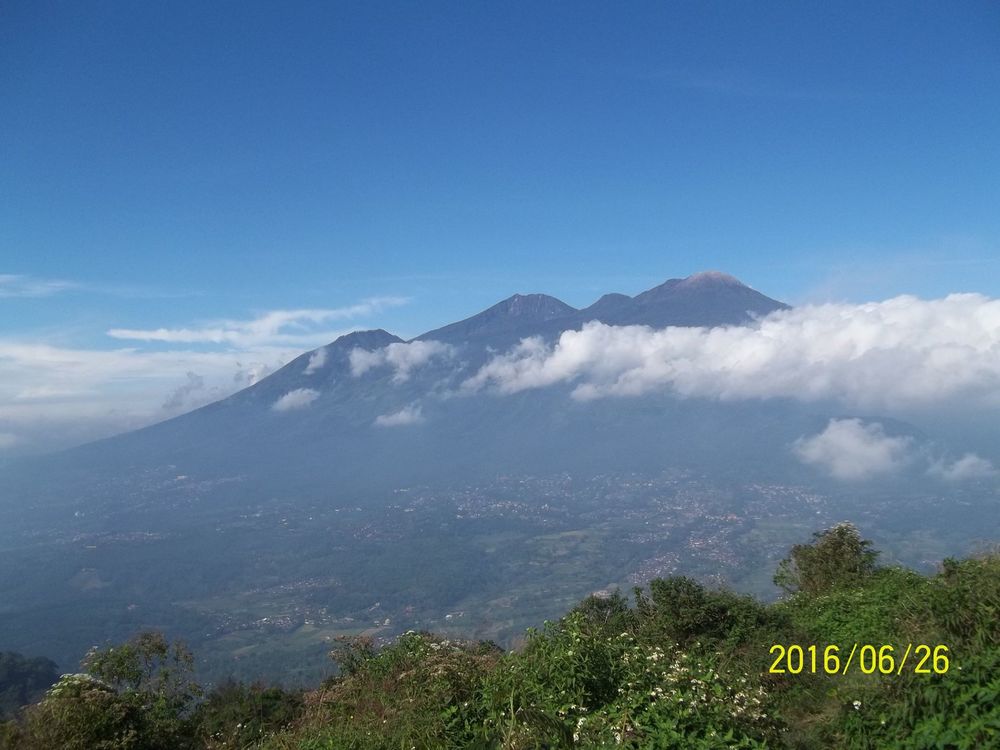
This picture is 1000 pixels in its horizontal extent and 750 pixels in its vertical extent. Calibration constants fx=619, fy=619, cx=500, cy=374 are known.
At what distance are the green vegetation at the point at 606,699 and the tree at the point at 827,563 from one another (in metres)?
6.60

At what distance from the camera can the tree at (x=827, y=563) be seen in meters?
16.0

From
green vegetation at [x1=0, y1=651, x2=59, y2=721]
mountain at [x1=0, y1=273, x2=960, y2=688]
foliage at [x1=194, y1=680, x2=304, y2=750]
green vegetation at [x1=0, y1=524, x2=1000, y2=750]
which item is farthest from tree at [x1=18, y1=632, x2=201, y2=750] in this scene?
mountain at [x1=0, y1=273, x2=960, y2=688]

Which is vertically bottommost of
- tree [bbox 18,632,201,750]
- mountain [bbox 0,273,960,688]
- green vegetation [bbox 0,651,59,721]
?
mountain [bbox 0,273,960,688]

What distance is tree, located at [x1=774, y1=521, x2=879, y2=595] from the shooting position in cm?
1598

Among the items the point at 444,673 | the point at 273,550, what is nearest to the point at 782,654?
the point at 444,673

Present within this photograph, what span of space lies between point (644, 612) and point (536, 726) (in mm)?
10006

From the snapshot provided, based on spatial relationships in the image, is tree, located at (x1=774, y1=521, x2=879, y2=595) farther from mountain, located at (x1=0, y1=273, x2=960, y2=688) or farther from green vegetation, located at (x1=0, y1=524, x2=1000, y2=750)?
mountain, located at (x1=0, y1=273, x2=960, y2=688)

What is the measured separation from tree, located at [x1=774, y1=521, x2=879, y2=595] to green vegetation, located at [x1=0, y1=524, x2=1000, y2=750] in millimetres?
6603

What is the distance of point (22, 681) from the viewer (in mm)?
27750

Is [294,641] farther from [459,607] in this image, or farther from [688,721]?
[688,721]
